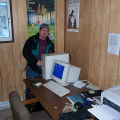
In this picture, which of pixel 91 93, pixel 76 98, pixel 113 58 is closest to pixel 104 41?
pixel 113 58

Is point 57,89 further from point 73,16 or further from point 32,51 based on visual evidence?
point 73,16

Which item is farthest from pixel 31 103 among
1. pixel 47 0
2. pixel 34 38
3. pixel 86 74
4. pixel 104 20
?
pixel 47 0

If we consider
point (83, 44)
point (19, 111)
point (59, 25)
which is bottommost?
point (19, 111)

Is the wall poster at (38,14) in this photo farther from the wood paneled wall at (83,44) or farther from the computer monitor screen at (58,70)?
the computer monitor screen at (58,70)

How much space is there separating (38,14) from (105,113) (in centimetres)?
217

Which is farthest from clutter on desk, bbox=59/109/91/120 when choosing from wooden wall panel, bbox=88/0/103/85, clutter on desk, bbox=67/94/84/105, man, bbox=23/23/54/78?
man, bbox=23/23/54/78

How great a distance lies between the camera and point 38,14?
2.92m

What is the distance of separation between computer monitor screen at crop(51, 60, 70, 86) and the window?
1087 mm

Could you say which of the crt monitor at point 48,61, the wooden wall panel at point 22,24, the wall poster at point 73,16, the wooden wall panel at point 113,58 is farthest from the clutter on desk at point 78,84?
the wooden wall panel at point 22,24

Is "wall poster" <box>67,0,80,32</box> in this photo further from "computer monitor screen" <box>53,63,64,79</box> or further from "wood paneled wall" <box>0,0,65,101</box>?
"computer monitor screen" <box>53,63,64,79</box>

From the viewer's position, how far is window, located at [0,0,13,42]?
8.80 ft

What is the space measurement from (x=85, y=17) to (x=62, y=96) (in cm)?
125

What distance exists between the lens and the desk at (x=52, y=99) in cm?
160

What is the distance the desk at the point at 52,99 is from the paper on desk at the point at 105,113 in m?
0.36
